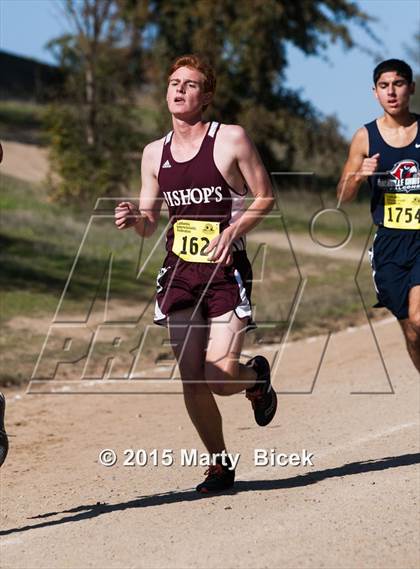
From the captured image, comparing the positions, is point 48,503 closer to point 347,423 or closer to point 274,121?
point 347,423

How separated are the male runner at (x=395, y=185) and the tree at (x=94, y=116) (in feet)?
75.0

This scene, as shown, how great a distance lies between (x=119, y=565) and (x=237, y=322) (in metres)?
1.78

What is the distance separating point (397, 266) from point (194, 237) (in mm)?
1917

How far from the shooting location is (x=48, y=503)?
7.43 metres

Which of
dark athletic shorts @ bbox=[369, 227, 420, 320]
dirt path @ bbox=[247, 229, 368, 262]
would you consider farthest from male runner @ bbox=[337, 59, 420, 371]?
dirt path @ bbox=[247, 229, 368, 262]

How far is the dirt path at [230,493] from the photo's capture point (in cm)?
580

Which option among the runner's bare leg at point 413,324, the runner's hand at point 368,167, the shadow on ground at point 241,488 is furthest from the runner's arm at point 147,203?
the runner's bare leg at point 413,324

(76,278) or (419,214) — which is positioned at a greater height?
(419,214)

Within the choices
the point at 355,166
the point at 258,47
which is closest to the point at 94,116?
the point at 258,47

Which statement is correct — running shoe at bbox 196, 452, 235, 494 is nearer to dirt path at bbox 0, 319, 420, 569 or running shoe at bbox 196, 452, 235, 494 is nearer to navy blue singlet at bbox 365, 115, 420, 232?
dirt path at bbox 0, 319, 420, 569

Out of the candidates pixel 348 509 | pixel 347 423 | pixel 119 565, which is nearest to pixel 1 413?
pixel 119 565

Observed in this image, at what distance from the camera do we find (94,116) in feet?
107

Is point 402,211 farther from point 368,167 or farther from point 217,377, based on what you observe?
point 217,377

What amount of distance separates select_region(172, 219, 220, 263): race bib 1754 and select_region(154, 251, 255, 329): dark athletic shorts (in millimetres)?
47
